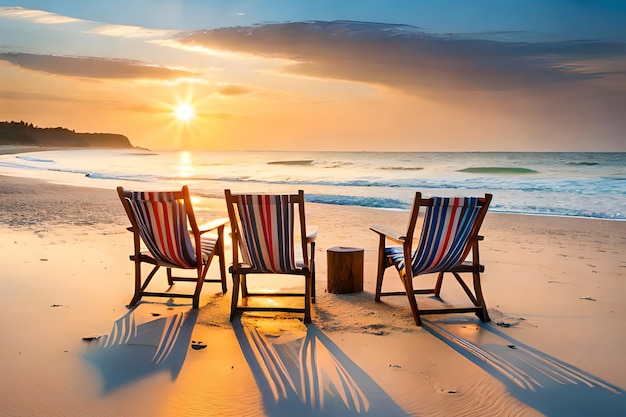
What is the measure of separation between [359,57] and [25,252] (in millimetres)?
22375

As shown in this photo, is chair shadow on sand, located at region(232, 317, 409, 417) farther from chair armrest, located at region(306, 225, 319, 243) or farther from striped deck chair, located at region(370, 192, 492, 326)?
striped deck chair, located at region(370, 192, 492, 326)

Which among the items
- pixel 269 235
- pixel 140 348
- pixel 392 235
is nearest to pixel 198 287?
pixel 269 235

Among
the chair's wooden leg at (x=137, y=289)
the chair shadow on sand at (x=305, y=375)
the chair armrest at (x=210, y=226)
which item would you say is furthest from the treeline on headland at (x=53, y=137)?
the chair shadow on sand at (x=305, y=375)

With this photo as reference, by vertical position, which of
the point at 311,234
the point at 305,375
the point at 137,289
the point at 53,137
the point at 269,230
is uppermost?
the point at 53,137

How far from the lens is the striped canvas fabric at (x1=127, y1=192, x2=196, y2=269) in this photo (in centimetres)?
478

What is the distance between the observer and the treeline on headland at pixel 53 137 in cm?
9794

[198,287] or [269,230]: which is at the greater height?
[269,230]

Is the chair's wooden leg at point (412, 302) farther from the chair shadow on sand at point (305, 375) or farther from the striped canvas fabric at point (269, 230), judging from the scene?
the striped canvas fabric at point (269, 230)

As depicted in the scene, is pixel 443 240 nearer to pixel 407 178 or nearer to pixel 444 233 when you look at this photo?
pixel 444 233

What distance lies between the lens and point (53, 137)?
11112 centimetres

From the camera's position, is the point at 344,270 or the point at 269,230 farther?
the point at 344,270

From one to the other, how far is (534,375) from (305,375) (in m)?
1.47

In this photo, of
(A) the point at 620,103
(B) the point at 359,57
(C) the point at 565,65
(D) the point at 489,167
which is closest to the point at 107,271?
(B) the point at 359,57

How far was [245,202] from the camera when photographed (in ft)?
14.8
